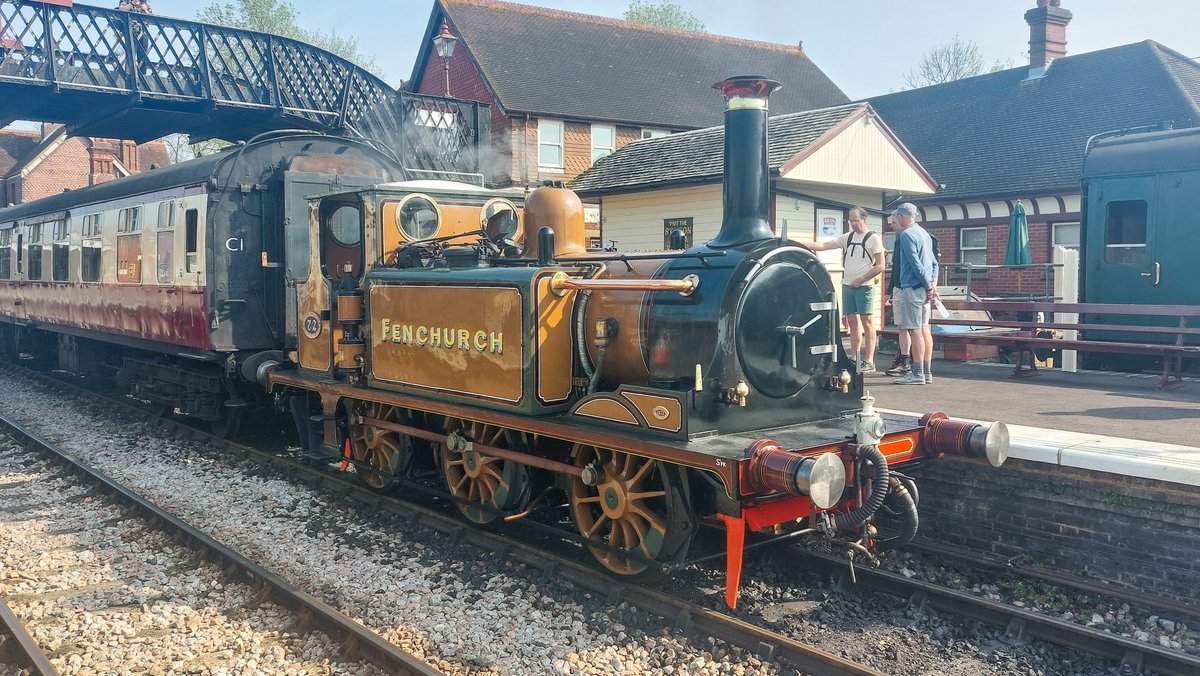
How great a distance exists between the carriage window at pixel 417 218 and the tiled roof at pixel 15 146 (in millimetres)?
41887

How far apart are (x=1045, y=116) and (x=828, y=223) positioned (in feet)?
39.9

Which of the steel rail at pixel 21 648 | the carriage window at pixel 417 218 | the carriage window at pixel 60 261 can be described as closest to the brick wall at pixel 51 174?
the carriage window at pixel 60 261

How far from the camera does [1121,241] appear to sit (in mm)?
11086

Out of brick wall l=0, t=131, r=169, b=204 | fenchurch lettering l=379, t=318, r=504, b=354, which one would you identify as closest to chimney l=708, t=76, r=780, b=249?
fenchurch lettering l=379, t=318, r=504, b=354

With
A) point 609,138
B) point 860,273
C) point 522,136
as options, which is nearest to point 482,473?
point 860,273

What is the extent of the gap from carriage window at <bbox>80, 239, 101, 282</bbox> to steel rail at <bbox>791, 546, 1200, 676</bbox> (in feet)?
36.2

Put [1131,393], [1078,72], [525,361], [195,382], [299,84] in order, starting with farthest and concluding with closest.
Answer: [1078,72], [299,84], [195,382], [1131,393], [525,361]

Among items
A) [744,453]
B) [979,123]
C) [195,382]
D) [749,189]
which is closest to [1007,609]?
[744,453]

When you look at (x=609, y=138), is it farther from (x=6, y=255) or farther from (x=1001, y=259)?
(x=6, y=255)

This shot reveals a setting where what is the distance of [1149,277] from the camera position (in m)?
10.7

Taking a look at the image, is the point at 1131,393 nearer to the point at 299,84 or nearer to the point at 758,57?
the point at 299,84

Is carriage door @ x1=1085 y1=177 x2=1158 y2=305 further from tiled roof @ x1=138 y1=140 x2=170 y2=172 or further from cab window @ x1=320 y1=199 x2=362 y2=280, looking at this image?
tiled roof @ x1=138 y1=140 x2=170 y2=172

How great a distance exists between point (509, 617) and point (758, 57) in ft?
109

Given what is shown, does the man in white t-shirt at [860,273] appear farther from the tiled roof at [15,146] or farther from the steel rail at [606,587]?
the tiled roof at [15,146]
